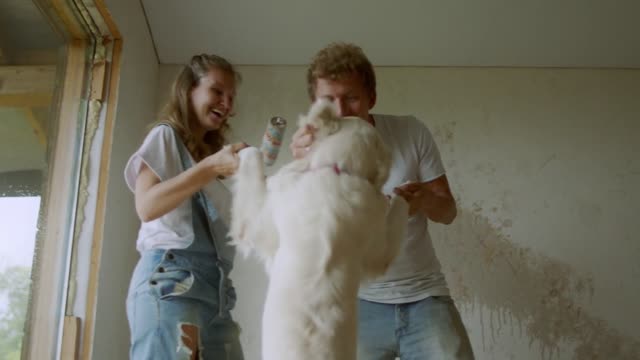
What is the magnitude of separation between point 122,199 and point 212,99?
819 mm

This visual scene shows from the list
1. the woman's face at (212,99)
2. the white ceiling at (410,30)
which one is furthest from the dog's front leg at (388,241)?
the white ceiling at (410,30)

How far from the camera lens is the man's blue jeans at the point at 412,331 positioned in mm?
1446

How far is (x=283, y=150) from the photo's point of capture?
250cm

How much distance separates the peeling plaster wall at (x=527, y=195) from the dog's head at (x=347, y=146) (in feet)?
3.82

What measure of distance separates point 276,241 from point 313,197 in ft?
0.46

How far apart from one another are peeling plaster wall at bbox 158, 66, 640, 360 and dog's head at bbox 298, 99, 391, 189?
117 cm

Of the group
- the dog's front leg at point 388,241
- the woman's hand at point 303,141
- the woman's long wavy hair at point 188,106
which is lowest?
the dog's front leg at point 388,241

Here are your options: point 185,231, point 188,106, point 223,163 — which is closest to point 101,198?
point 188,106

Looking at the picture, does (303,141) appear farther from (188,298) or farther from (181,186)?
(188,298)

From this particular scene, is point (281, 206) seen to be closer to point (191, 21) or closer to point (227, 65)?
point (227, 65)

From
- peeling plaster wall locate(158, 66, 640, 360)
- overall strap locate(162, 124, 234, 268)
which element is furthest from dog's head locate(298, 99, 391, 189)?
peeling plaster wall locate(158, 66, 640, 360)

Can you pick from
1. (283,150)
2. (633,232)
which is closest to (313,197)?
(283,150)

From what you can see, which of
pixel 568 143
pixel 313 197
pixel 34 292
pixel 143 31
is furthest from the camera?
pixel 568 143

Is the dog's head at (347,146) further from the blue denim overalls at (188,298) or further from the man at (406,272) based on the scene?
the blue denim overalls at (188,298)
